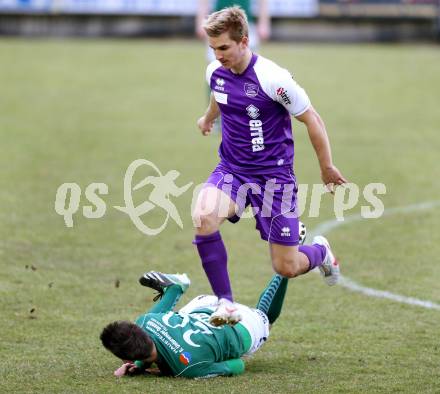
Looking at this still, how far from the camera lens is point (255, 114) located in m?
6.21

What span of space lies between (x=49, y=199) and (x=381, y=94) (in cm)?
1002

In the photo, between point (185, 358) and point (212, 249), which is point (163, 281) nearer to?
point (212, 249)

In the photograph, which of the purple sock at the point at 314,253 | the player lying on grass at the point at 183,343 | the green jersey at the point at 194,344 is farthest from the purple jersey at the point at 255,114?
the green jersey at the point at 194,344

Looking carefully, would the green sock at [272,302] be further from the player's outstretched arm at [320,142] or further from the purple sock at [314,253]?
the player's outstretched arm at [320,142]

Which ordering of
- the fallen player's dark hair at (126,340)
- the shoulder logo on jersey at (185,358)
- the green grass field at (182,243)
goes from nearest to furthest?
the fallen player's dark hair at (126,340)
the shoulder logo on jersey at (185,358)
the green grass field at (182,243)

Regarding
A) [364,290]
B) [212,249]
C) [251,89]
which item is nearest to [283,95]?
A: [251,89]

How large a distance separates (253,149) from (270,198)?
32 cm

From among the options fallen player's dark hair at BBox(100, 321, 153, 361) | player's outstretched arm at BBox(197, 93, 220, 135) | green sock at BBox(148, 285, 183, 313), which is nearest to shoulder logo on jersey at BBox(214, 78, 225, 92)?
player's outstretched arm at BBox(197, 93, 220, 135)

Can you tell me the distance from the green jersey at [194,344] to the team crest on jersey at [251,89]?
55.0 inches

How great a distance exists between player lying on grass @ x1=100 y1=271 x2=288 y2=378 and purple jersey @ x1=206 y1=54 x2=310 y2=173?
0.97 metres

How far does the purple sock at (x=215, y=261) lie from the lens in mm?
5902

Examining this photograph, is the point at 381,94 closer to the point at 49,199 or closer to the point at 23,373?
the point at 49,199

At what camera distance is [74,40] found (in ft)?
88.9

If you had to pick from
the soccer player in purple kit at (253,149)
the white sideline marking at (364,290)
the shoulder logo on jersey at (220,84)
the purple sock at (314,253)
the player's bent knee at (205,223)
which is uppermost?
the shoulder logo on jersey at (220,84)
